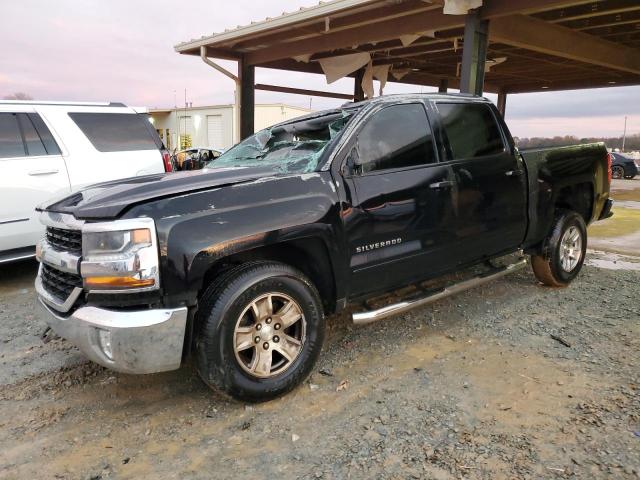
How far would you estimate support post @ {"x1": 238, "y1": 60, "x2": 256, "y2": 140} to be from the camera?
11.3 m

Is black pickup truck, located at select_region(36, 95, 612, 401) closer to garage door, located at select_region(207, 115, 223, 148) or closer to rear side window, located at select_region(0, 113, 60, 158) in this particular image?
rear side window, located at select_region(0, 113, 60, 158)

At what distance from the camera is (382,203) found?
10.9 ft

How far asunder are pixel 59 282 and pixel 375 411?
206 cm

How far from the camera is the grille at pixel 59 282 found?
2.79 m

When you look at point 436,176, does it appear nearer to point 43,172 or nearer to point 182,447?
point 182,447

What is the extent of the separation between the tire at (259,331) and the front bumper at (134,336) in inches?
6.6

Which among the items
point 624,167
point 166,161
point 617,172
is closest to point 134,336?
Result: point 166,161

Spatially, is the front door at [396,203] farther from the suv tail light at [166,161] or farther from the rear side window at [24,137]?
the rear side window at [24,137]

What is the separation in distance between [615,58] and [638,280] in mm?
7450

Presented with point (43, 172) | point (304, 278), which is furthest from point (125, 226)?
point (43, 172)

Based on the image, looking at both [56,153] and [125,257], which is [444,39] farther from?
[125,257]

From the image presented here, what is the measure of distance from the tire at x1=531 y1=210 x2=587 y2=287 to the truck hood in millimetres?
3069

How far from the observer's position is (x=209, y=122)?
1174 inches

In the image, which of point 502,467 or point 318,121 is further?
point 318,121
